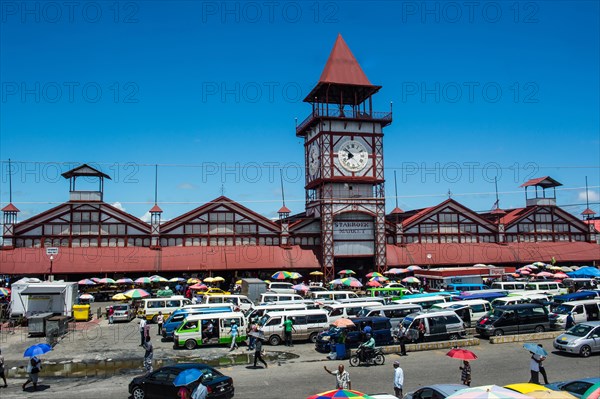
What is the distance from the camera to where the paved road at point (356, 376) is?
17.9 m

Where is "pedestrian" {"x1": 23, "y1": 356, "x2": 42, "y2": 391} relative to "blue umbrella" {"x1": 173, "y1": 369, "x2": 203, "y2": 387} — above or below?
below

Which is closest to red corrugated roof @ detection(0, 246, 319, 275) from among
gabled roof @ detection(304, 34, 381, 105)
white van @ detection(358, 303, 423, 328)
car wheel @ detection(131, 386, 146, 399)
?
gabled roof @ detection(304, 34, 381, 105)

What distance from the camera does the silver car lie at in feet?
71.5

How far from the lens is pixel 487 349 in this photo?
78.0 ft

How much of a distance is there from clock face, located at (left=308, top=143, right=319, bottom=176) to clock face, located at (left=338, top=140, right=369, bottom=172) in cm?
296

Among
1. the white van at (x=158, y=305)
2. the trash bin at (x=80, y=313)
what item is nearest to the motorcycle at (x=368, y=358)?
the white van at (x=158, y=305)

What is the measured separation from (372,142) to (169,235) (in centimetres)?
2321

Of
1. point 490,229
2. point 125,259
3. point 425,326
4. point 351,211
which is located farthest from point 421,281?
point 125,259

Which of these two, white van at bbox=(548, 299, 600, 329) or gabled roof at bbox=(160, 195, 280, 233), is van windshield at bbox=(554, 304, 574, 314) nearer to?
white van at bbox=(548, 299, 600, 329)

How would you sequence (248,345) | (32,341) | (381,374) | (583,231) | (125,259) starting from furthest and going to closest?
(583,231) < (125,259) < (32,341) < (248,345) < (381,374)

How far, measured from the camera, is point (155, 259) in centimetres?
4825

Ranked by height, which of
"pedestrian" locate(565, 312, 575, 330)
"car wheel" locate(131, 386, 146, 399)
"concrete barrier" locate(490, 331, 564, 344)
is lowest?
"concrete barrier" locate(490, 331, 564, 344)

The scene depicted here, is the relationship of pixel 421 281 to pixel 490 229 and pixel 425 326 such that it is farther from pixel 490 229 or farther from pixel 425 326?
pixel 425 326

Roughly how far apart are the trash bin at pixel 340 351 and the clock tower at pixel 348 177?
2822 cm
